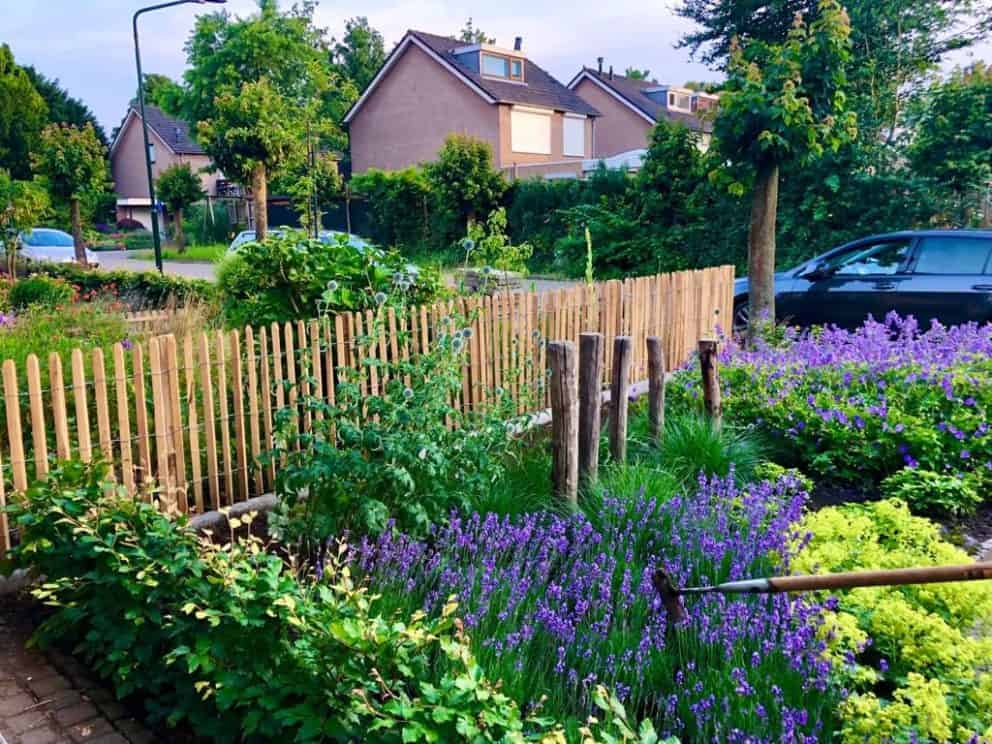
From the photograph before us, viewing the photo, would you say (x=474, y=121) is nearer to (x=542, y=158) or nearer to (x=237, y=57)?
(x=542, y=158)

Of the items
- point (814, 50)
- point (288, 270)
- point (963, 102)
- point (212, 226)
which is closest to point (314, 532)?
point (288, 270)

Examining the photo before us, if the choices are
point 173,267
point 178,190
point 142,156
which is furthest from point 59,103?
point 173,267

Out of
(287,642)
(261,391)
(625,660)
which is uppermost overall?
(261,391)

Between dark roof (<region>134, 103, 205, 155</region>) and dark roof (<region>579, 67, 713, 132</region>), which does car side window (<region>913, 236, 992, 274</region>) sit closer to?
dark roof (<region>579, 67, 713, 132</region>)

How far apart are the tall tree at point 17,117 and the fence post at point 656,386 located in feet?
153

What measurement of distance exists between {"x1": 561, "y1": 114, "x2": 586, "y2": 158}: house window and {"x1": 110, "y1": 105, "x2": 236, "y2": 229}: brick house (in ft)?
86.2

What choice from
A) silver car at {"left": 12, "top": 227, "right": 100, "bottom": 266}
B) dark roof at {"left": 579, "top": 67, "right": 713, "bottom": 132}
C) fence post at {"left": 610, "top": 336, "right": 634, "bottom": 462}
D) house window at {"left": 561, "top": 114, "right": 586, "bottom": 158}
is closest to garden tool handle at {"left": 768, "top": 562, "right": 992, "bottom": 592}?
fence post at {"left": 610, "top": 336, "right": 634, "bottom": 462}

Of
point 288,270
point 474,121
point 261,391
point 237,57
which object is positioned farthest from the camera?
point 237,57

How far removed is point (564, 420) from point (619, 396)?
0.65 m

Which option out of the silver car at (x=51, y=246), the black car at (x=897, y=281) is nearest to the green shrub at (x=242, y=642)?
the black car at (x=897, y=281)

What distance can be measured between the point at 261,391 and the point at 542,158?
3476cm

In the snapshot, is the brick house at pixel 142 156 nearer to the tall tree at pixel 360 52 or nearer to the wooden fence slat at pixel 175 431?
the tall tree at pixel 360 52

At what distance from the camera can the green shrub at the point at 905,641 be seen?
102 inches

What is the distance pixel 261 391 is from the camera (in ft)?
17.4
